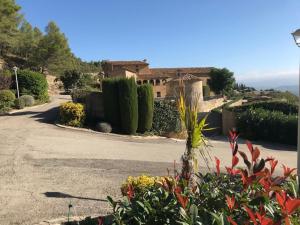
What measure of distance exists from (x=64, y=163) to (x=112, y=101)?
8.54 m

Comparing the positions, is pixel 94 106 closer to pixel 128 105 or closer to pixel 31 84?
pixel 128 105

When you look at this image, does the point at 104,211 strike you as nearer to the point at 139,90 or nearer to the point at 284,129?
the point at 139,90

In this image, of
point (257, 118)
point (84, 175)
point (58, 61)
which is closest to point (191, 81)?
point (257, 118)

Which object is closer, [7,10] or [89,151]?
[89,151]

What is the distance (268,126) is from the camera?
21297 mm

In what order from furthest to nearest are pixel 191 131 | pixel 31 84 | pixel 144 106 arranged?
pixel 31 84, pixel 144 106, pixel 191 131

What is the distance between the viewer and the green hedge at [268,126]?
20484 millimetres

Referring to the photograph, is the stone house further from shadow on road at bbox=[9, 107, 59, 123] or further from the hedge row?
the hedge row

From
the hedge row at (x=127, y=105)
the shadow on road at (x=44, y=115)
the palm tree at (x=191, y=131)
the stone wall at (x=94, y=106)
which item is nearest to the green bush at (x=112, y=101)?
the hedge row at (x=127, y=105)

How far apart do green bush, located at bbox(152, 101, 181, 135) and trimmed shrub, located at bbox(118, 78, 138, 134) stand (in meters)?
1.84

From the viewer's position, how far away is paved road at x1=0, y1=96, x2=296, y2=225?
771cm

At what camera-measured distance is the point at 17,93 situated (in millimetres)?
26875

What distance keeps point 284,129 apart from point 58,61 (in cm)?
3724

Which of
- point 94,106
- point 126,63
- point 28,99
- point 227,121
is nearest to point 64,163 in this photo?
point 94,106
